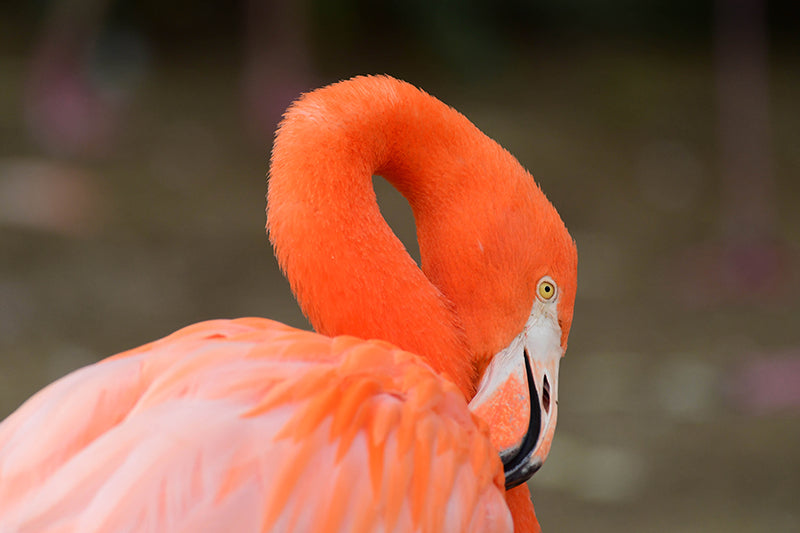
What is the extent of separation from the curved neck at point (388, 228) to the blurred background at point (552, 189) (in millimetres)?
1489

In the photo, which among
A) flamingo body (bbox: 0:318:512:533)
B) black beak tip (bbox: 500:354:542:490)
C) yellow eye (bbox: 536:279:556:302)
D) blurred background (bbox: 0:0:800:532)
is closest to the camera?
flamingo body (bbox: 0:318:512:533)

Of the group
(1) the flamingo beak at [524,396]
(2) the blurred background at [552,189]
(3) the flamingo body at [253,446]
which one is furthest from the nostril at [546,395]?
(2) the blurred background at [552,189]

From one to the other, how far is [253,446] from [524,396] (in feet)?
1.83

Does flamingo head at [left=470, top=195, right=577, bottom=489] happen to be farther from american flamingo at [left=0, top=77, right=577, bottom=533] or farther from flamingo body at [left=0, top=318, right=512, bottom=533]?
flamingo body at [left=0, top=318, right=512, bottom=533]

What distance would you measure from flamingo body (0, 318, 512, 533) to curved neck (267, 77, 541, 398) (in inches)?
7.2

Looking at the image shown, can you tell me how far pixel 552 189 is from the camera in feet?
17.4

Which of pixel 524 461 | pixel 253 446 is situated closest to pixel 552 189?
pixel 524 461

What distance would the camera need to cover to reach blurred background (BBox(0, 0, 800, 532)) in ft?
11.0

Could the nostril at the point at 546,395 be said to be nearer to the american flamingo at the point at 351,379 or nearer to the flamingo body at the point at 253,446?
the american flamingo at the point at 351,379

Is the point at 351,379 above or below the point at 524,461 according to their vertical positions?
above

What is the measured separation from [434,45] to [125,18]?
2.31 m

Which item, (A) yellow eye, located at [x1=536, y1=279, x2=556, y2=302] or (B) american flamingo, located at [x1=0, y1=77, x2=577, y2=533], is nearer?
(B) american flamingo, located at [x1=0, y1=77, x2=577, y2=533]

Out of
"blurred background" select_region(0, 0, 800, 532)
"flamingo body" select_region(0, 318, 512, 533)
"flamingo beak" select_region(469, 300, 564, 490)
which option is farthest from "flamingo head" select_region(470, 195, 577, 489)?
"blurred background" select_region(0, 0, 800, 532)

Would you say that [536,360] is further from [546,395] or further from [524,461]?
[524,461]
